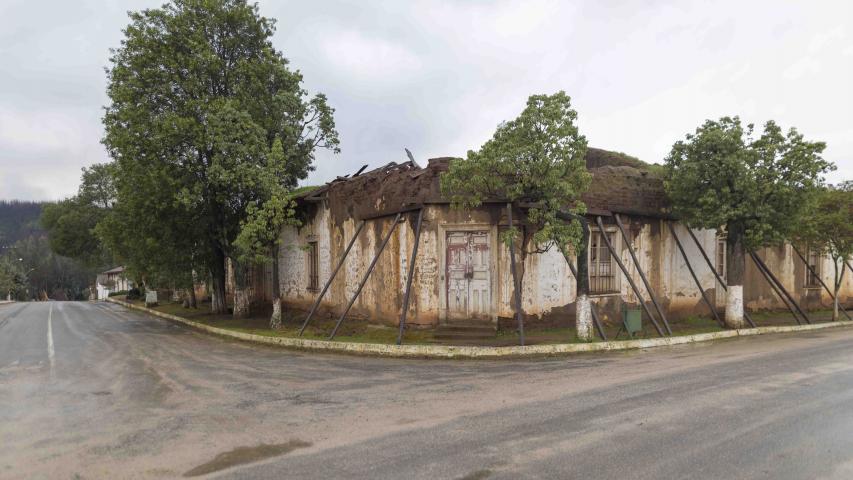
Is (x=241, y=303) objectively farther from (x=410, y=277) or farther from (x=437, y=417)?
(x=437, y=417)

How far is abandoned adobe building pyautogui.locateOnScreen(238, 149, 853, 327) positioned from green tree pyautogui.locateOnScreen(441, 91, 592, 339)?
1295mm

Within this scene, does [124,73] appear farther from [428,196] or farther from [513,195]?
[513,195]

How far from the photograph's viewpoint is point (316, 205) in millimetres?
16906

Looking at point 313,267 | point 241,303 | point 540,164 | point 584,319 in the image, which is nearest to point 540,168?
point 540,164

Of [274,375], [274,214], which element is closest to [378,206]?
[274,214]

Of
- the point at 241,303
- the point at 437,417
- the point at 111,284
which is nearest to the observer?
the point at 437,417

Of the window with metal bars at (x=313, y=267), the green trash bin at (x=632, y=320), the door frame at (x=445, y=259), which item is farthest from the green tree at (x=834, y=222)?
the window with metal bars at (x=313, y=267)

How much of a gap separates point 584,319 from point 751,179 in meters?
5.92

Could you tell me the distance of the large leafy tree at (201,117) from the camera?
50.8 ft

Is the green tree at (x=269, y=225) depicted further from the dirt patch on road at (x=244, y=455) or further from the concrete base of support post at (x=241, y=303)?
the dirt patch on road at (x=244, y=455)

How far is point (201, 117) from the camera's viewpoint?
53.9 ft

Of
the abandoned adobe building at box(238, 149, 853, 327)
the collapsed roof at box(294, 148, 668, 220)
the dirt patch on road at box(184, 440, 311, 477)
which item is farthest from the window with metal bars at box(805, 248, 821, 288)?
the dirt patch on road at box(184, 440, 311, 477)

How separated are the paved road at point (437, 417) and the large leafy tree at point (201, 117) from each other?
279 inches

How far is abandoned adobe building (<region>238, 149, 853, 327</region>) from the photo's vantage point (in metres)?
12.3
